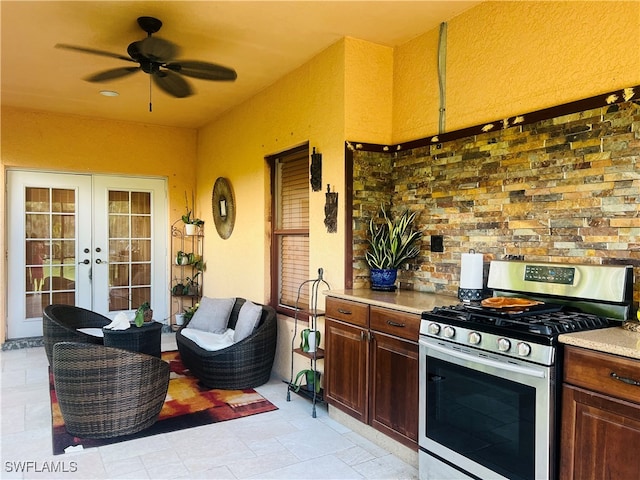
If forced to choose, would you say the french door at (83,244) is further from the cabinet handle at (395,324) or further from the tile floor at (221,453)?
the cabinet handle at (395,324)

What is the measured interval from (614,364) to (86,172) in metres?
5.85

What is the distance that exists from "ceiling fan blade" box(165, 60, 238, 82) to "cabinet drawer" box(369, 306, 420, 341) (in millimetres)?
1846

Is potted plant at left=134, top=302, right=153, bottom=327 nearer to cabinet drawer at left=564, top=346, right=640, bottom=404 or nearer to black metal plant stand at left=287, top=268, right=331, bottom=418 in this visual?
black metal plant stand at left=287, top=268, right=331, bottom=418

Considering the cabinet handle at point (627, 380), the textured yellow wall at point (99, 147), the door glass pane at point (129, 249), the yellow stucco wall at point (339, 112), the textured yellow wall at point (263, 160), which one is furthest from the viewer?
the door glass pane at point (129, 249)

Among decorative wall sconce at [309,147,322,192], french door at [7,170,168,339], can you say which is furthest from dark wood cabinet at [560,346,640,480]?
french door at [7,170,168,339]

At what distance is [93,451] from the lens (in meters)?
2.91

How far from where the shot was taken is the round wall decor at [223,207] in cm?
541

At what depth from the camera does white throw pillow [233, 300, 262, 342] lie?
4143 mm

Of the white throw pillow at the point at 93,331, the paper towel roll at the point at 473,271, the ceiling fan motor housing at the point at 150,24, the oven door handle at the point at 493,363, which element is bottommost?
the white throw pillow at the point at 93,331

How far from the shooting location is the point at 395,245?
11.1ft

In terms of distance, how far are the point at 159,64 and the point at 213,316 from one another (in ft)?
7.89

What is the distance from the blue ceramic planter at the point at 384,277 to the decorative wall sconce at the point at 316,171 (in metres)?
0.83

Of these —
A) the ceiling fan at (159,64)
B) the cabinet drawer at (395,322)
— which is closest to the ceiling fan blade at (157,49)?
the ceiling fan at (159,64)

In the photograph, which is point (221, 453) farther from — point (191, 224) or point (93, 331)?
point (191, 224)
